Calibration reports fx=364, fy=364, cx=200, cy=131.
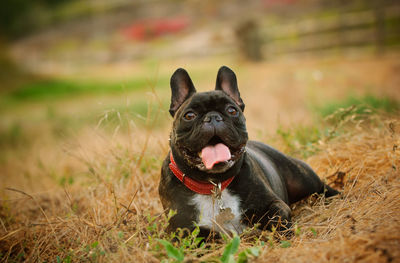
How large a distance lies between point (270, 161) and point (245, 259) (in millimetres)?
1498

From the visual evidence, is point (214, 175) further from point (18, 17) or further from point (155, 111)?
point (18, 17)

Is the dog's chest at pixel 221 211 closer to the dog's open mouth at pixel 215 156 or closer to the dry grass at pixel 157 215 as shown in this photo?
the dry grass at pixel 157 215

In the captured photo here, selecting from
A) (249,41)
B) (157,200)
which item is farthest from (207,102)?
(249,41)

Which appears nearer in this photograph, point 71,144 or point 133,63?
point 71,144

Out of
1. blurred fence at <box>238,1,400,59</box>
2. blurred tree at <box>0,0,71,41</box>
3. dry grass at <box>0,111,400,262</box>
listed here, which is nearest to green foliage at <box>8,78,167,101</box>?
blurred fence at <box>238,1,400,59</box>

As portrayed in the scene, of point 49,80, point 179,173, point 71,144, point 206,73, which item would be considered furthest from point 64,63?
point 179,173

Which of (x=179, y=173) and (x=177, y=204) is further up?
(x=179, y=173)

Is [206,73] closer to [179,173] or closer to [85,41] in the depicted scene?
[179,173]

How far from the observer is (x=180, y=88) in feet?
10.1

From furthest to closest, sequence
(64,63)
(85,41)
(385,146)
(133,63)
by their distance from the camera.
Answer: (85,41) < (64,63) < (133,63) < (385,146)

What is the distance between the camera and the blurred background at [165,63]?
21.4 ft

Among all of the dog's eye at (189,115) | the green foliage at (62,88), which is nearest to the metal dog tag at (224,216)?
the dog's eye at (189,115)

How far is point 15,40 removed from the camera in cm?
2680

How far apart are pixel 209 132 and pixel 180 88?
27.2 inches
